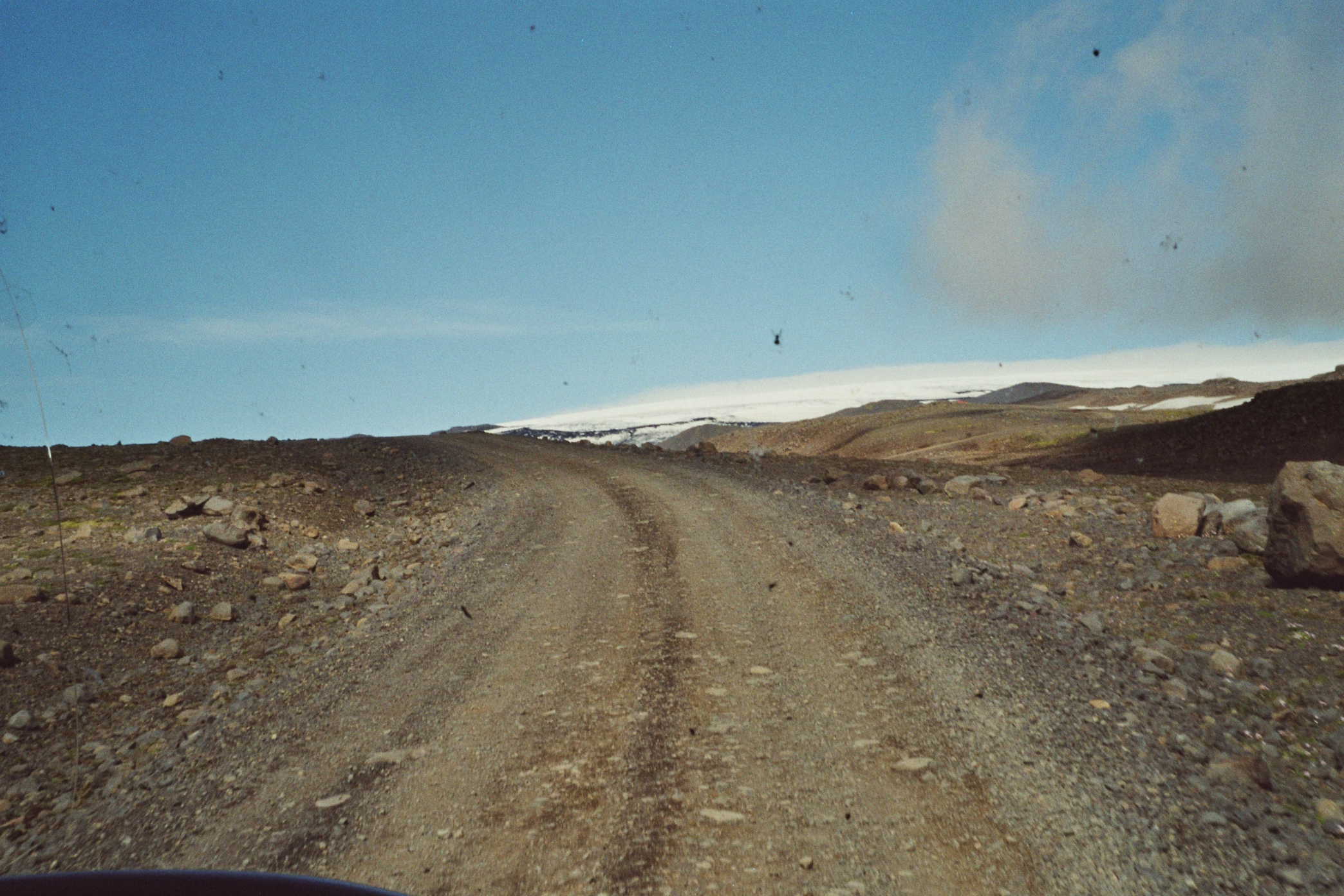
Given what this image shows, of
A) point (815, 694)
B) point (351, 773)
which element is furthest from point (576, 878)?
point (815, 694)

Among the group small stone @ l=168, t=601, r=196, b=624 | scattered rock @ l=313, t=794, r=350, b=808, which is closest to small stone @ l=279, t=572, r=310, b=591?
small stone @ l=168, t=601, r=196, b=624

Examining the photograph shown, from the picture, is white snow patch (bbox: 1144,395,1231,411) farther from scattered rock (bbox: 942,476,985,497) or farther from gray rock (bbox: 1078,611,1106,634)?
gray rock (bbox: 1078,611,1106,634)

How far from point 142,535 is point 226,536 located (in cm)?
129

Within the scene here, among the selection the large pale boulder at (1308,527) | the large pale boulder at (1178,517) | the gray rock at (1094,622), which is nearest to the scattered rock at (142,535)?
the gray rock at (1094,622)

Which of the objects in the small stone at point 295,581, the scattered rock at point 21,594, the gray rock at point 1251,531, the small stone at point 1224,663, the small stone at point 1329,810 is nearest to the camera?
the small stone at point 1329,810

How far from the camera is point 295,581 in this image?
11.3 metres

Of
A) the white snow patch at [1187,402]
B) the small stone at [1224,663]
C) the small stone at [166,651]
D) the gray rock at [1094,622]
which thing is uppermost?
the white snow patch at [1187,402]

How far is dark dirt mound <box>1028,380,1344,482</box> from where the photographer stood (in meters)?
24.7

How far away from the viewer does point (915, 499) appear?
51.9ft

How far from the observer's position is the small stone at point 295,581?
1121cm

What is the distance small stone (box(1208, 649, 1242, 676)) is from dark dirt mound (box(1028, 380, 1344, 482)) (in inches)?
737

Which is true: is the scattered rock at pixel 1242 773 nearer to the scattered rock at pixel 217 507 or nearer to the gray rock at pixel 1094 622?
the gray rock at pixel 1094 622

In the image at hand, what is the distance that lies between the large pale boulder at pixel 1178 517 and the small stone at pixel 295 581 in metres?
14.0

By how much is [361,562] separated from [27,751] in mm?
5850
